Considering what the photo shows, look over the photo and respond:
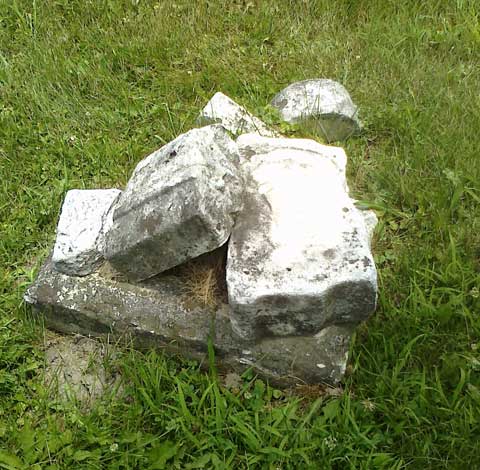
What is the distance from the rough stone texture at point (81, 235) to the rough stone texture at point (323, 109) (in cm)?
139

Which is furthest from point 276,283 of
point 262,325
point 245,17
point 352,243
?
point 245,17

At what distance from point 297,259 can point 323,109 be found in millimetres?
1523

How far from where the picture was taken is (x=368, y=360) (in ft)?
9.17

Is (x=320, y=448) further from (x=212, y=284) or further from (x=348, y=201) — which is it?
(x=348, y=201)

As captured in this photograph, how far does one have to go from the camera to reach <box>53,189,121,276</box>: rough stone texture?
2.96m

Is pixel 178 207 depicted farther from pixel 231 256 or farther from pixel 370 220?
pixel 370 220

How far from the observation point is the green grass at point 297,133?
260 cm

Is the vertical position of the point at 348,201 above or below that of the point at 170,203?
below

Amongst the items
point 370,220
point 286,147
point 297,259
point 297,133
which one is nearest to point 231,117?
point 297,133

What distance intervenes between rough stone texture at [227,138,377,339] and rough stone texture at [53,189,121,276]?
0.71 m

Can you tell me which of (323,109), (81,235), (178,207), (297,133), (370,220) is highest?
(178,207)

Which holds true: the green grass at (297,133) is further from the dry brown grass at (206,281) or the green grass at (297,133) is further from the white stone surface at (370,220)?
the dry brown grass at (206,281)

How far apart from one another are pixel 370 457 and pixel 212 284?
1.01 meters

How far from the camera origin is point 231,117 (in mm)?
3836
